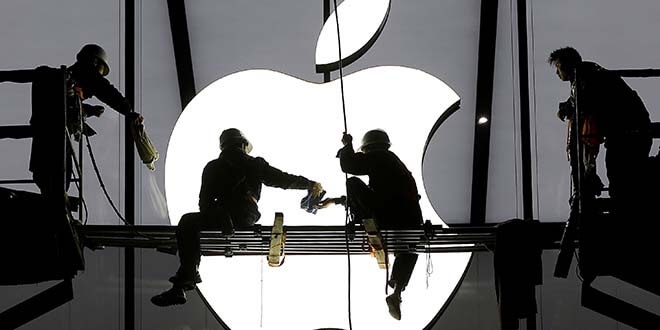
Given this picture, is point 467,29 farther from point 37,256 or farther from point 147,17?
point 37,256

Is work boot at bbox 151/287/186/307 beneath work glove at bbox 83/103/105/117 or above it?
beneath

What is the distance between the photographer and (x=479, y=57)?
1257cm

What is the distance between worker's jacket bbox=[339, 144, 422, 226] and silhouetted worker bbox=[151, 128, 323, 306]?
707 mm

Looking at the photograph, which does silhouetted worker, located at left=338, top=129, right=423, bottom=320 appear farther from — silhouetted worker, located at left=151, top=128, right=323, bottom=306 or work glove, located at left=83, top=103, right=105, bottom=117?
work glove, located at left=83, top=103, right=105, bottom=117

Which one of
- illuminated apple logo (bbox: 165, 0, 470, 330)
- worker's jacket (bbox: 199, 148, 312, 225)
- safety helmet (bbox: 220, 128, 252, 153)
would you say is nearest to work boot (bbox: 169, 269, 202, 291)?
worker's jacket (bbox: 199, 148, 312, 225)

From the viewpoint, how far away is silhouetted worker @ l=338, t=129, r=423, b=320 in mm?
8055

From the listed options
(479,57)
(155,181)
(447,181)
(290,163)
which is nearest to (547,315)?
(447,181)

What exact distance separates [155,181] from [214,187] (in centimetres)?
465

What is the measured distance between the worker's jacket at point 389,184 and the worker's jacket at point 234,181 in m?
0.75

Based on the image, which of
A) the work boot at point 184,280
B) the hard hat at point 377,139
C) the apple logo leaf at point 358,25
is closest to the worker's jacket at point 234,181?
the work boot at point 184,280

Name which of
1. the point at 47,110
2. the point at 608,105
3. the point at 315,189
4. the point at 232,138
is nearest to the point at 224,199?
the point at 232,138

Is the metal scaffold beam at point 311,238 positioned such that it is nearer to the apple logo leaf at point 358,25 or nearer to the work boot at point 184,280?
the work boot at point 184,280

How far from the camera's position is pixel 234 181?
26.7 feet

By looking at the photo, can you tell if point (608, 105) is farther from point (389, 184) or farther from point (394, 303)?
point (394, 303)
